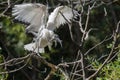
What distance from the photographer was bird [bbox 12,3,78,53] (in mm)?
3627

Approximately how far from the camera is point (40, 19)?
3861 millimetres

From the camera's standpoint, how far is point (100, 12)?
680cm

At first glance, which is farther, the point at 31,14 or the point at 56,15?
the point at 31,14

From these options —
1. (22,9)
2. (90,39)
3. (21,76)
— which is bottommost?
(21,76)

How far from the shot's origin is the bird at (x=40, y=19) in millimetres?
3627

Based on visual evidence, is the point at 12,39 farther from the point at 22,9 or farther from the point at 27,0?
the point at 22,9

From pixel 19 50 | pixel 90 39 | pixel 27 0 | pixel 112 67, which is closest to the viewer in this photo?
pixel 112 67

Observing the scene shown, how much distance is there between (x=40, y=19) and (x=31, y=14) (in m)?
0.07

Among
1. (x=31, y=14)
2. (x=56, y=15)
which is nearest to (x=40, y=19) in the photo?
(x=31, y=14)

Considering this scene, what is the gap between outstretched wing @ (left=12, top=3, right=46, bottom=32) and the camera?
3.68 m

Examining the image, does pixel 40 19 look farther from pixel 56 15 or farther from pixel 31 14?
pixel 56 15

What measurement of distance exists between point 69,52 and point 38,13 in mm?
2847

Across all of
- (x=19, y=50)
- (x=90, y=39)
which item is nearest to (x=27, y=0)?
(x=19, y=50)

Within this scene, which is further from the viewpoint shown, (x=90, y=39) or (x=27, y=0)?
(x=90, y=39)
